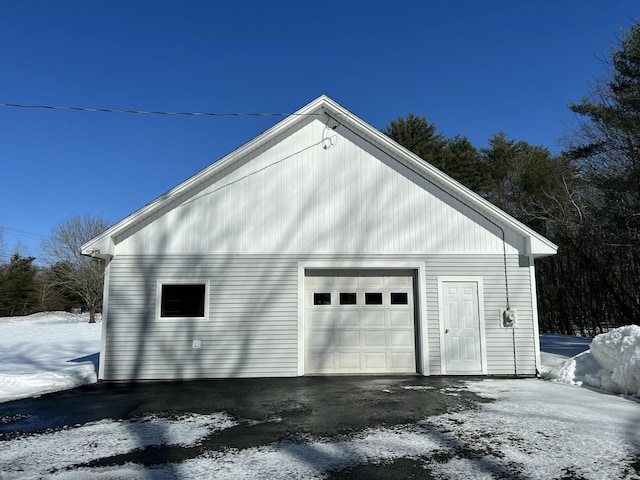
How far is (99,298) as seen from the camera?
31.1 metres

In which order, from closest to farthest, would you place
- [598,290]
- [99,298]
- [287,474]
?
[287,474] < [598,290] < [99,298]

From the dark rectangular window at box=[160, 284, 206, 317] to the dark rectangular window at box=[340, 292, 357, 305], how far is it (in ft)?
9.43

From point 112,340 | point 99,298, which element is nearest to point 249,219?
point 112,340

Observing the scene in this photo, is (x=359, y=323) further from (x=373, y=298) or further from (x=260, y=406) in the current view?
(x=260, y=406)

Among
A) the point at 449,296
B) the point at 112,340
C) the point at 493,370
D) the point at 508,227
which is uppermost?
the point at 508,227

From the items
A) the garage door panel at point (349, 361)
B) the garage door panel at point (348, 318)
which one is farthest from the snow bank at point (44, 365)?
the garage door panel at point (348, 318)

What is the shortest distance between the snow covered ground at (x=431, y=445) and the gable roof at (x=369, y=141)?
2.92m

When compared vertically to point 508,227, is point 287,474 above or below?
below

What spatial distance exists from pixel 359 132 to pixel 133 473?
758cm

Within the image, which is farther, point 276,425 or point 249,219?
point 249,219

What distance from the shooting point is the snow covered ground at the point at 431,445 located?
3.51 m

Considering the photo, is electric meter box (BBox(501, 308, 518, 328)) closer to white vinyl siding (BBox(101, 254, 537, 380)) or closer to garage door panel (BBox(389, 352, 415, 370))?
white vinyl siding (BBox(101, 254, 537, 380))

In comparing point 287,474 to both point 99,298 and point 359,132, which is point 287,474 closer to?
point 359,132

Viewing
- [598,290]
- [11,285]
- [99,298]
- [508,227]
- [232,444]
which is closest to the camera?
[232,444]
